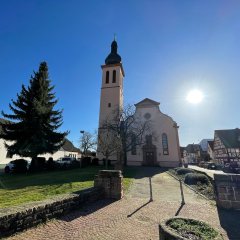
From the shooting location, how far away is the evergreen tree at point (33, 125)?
22797mm

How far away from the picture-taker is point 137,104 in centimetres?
3822

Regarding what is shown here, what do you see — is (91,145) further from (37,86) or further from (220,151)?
(220,151)

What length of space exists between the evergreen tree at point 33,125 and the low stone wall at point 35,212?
17581 millimetres

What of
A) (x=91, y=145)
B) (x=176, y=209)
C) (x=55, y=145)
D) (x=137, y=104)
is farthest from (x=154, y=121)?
(x=176, y=209)

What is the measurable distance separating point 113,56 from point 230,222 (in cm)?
4167

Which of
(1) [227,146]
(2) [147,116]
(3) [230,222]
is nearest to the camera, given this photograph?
(3) [230,222]

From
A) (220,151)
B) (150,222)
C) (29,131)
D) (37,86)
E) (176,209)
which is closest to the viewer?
(150,222)

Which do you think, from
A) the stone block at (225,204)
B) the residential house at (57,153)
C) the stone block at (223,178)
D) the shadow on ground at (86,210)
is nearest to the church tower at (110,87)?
the residential house at (57,153)

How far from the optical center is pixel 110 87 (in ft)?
136

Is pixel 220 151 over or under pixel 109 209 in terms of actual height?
Answer: over

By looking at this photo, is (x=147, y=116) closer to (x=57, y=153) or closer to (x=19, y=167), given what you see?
(x=57, y=153)

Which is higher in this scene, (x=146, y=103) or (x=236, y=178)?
(x=146, y=103)

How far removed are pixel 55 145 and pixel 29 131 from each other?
3.73 metres

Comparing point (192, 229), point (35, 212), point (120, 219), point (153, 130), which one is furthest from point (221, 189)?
point (153, 130)
